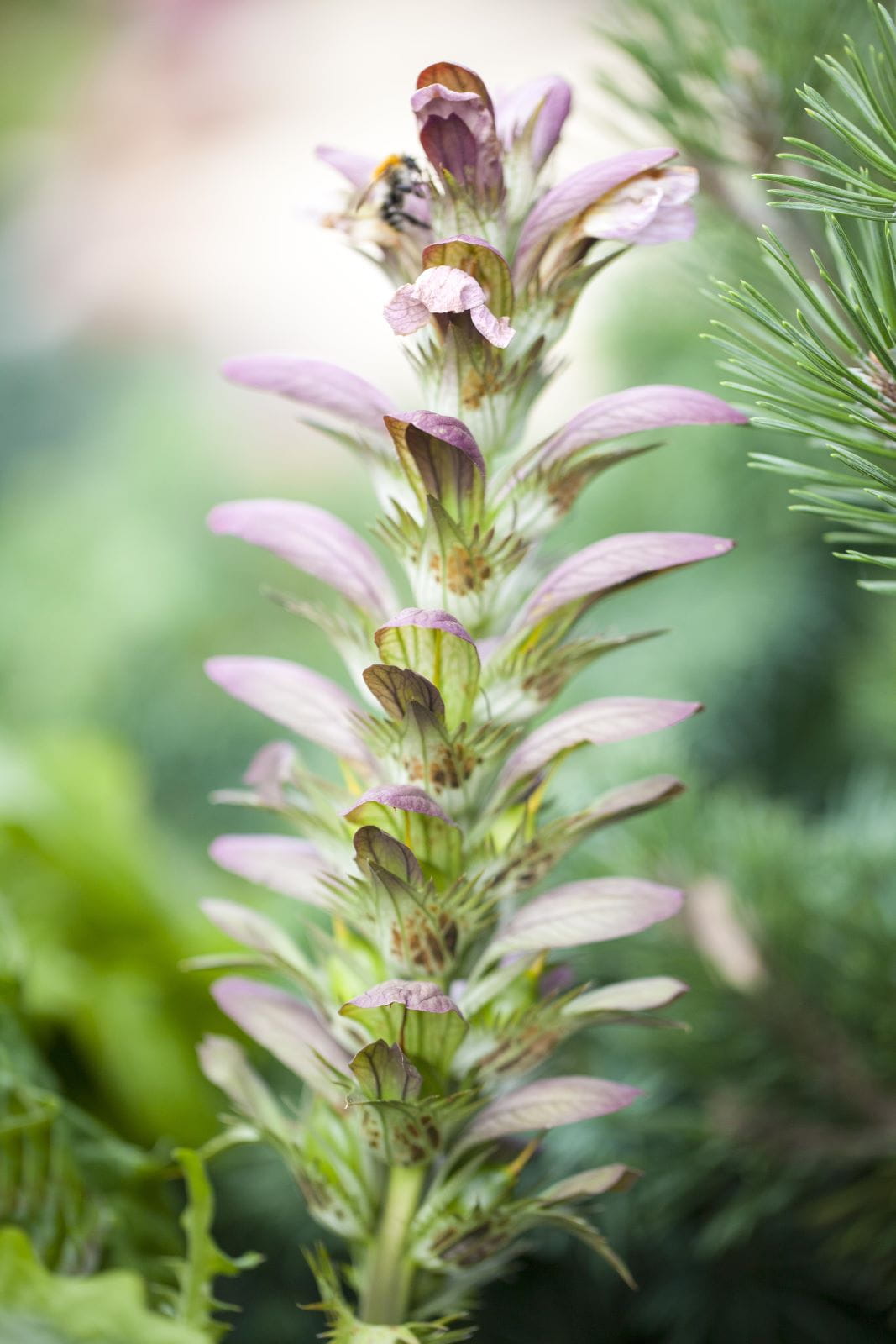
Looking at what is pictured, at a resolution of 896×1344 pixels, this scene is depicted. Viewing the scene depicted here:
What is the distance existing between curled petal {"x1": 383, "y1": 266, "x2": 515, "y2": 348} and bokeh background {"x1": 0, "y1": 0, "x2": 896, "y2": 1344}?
4 cm

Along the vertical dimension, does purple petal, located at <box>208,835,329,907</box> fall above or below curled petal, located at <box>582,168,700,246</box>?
below

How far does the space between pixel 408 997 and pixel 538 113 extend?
0.13 metres

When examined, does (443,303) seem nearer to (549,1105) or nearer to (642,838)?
(549,1105)

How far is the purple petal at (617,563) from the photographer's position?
154 mm

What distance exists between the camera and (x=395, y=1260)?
16 cm

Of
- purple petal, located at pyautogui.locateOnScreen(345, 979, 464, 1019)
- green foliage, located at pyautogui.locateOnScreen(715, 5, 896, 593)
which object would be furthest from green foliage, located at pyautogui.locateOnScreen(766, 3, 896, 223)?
purple petal, located at pyautogui.locateOnScreen(345, 979, 464, 1019)

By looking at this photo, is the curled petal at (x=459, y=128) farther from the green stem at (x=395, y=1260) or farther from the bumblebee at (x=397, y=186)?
the green stem at (x=395, y=1260)

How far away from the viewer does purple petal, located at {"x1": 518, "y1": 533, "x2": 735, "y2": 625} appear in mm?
154

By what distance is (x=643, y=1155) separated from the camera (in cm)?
30

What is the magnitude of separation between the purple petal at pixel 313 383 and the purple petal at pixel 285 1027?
93 mm

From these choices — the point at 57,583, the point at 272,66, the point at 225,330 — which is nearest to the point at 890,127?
the point at 57,583

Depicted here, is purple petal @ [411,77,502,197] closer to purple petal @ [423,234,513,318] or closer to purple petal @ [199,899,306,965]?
purple petal @ [423,234,513,318]

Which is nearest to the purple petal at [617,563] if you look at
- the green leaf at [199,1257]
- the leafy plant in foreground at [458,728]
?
the leafy plant in foreground at [458,728]

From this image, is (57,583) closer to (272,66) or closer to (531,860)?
(531,860)
